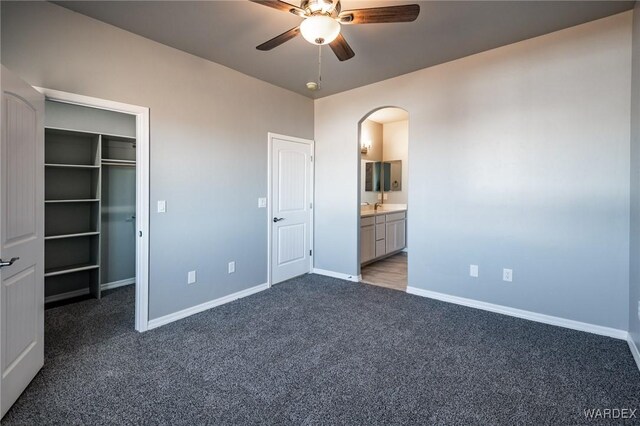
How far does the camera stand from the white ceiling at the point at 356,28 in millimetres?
2322

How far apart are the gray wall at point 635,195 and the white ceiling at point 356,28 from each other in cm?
40

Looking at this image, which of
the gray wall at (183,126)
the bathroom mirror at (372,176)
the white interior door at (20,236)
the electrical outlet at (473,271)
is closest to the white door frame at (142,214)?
the gray wall at (183,126)

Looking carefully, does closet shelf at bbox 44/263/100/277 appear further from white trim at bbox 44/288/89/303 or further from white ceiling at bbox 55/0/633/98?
white ceiling at bbox 55/0/633/98

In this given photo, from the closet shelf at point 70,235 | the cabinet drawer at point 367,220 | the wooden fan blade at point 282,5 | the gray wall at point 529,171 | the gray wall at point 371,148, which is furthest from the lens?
the gray wall at point 371,148

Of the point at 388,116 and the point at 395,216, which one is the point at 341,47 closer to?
the point at 388,116

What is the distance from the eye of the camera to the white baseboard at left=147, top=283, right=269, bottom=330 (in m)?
2.87

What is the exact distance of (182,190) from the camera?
3.05 metres

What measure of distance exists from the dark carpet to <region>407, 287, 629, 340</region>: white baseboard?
3.8 inches

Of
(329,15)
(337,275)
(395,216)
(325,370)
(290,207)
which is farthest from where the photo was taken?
(395,216)

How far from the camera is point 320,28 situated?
1.83 metres

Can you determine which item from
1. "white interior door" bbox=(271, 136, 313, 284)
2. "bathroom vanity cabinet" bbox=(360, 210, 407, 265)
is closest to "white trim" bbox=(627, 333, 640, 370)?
"bathroom vanity cabinet" bbox=(360, 210, 407, 265)

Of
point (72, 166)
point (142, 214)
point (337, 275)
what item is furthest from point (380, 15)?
point (72, 166)

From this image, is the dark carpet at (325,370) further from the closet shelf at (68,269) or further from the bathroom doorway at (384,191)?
the bathroom doorway at (384,191)

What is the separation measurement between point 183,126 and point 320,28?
6.06 ft
